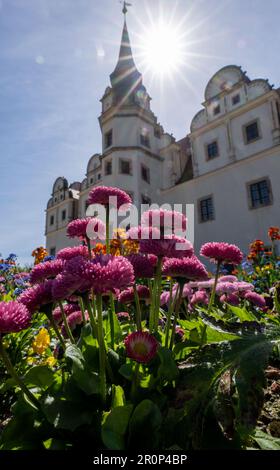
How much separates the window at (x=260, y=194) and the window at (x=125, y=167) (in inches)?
348

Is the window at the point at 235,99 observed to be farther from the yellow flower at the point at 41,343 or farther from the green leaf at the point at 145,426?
the green leaf at the point at 145,426

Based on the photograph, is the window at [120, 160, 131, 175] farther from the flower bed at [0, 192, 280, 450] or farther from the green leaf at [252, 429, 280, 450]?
the green leaf at [252, 429, 280, 450]

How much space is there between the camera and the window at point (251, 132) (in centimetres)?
1756

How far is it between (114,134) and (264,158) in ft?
37.2

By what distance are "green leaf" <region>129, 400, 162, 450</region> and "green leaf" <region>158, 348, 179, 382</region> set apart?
5.9 inches

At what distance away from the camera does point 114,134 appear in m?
22.3

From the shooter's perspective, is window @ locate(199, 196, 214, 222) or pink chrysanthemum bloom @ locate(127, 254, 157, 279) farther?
window @ locate(199, 196, 214, 222)

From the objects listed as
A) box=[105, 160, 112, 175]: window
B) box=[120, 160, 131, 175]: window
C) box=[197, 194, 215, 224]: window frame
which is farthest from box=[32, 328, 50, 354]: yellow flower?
box=[105, 160, 112, 175]: window

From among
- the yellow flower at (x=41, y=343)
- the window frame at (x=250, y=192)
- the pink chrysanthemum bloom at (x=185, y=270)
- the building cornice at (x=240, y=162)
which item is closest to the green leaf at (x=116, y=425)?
the pink chrysanthemum bloom at (x=185, y=270)

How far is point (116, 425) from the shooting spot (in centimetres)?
105

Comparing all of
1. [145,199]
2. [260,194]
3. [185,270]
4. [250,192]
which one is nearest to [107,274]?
[185,270]

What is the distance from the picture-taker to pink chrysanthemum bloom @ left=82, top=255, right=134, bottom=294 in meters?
1.06
